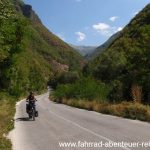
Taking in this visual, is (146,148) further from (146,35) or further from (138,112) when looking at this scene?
(146,35)

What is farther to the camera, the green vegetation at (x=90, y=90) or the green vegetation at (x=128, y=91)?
the green vegetation at (x=90, y=90)

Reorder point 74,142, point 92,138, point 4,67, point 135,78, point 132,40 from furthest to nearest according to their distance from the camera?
point 132,40, point 4,67, point 135,78, point 92,138, point 74,142

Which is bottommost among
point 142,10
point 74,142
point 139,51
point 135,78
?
point 74,142

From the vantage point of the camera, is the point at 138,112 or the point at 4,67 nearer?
the point at 138,112

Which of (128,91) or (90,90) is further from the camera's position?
(90,90)

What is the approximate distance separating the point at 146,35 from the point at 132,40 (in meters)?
67.6

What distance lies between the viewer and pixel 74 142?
14.1 meters

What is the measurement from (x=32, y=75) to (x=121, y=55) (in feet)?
264

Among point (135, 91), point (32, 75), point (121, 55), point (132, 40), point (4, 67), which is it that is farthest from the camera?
point (32, 75)

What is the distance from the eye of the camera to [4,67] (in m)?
44.4

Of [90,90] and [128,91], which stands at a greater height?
[90,90]

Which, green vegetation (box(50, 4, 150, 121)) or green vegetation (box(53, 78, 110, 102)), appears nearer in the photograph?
green vegetation (box(50, 4, 150, 121))

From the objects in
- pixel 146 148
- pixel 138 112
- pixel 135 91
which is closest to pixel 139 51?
pixel 135 91

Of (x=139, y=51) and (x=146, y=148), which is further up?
(x=139, y=51)
